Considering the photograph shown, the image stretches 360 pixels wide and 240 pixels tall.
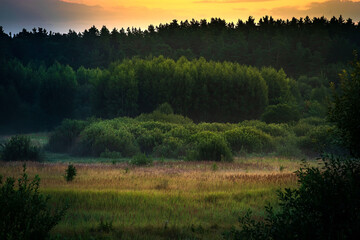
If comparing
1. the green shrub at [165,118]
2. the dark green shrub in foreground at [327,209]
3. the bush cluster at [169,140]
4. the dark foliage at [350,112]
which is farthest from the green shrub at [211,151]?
the green shrub at [165,118]

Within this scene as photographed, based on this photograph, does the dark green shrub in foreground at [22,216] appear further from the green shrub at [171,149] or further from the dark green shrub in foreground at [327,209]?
the green shrub at [171,149]

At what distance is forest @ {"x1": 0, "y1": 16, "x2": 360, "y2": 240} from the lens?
29.1 ft

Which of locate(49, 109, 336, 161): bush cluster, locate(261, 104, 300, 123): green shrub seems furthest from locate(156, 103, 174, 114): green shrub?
locate(261, 104, 300, 123): green shrub

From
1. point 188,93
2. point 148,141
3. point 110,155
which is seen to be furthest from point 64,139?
point 188,93

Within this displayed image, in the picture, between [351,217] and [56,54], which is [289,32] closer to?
[56,54]

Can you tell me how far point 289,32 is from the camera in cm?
10975

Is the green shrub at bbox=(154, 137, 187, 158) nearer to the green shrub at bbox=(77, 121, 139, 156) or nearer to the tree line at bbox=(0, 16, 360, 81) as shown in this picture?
the green shrub at bbox=(77, 121, 139, 156)

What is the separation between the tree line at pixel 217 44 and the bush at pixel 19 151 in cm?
5877

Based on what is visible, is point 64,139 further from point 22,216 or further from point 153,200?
point 22,216

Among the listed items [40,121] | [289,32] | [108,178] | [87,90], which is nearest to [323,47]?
[289,32]

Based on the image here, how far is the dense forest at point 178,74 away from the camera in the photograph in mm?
65875

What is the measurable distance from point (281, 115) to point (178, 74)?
56.2 ft

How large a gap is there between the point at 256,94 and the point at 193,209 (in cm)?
5258

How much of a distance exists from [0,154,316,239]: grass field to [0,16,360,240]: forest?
0.22 ft
